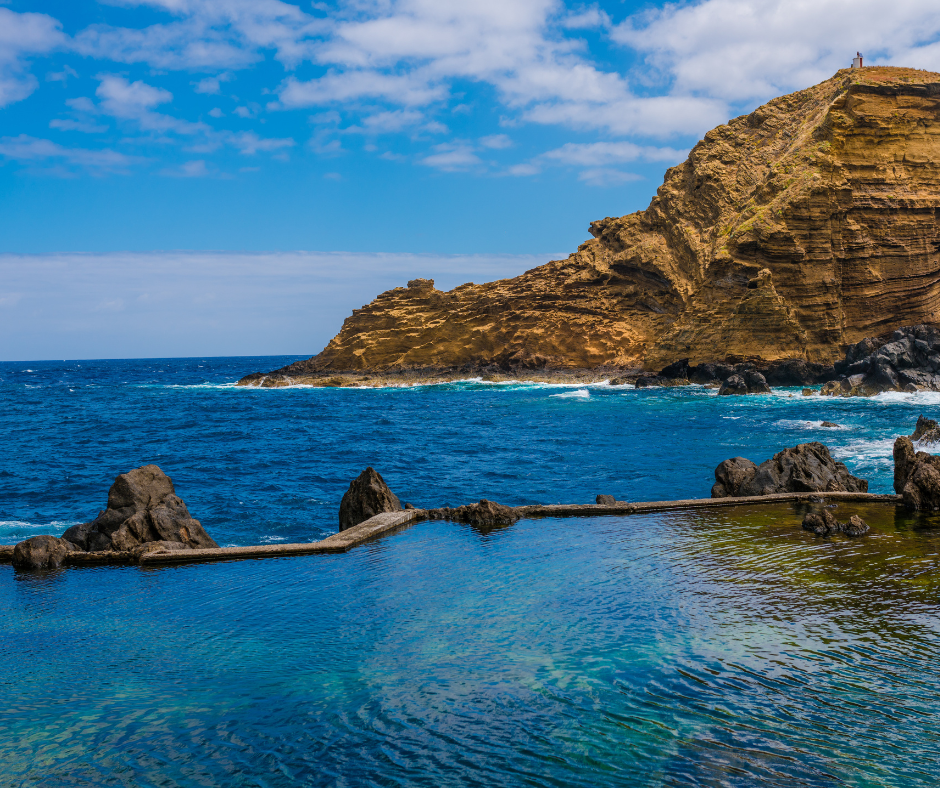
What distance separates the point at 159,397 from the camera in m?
78.2

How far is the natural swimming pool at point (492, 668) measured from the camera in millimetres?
6598

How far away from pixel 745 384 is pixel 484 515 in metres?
50.3

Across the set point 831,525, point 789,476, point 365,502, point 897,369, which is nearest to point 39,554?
point 365,502

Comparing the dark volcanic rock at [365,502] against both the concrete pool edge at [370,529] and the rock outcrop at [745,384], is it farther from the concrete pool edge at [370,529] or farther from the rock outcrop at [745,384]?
the rock outcrop at [745,384]

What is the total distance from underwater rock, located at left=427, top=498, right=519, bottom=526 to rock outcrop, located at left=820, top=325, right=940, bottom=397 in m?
44.8

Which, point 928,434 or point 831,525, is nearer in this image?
point 831,525

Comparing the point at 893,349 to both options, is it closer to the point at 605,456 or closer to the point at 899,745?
the point at 605,456

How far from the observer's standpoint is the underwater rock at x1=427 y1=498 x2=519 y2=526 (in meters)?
16.6

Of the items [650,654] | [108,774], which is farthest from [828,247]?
[108,774]

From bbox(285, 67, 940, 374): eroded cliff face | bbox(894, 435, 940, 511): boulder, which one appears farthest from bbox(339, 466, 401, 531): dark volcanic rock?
bbox(285, 67, 940, 374): eroded cliff face

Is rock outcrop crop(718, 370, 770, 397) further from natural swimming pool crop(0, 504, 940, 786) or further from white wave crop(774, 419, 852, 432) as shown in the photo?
natural swimming pool crop(0, 504, 940, 786)

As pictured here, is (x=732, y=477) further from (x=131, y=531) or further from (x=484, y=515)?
(x=131, y=531)

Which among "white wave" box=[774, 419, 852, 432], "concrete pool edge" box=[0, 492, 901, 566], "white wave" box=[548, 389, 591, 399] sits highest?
"white wave" box=[548, 389, 591, 399]

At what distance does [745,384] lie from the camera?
6141 centimetres
